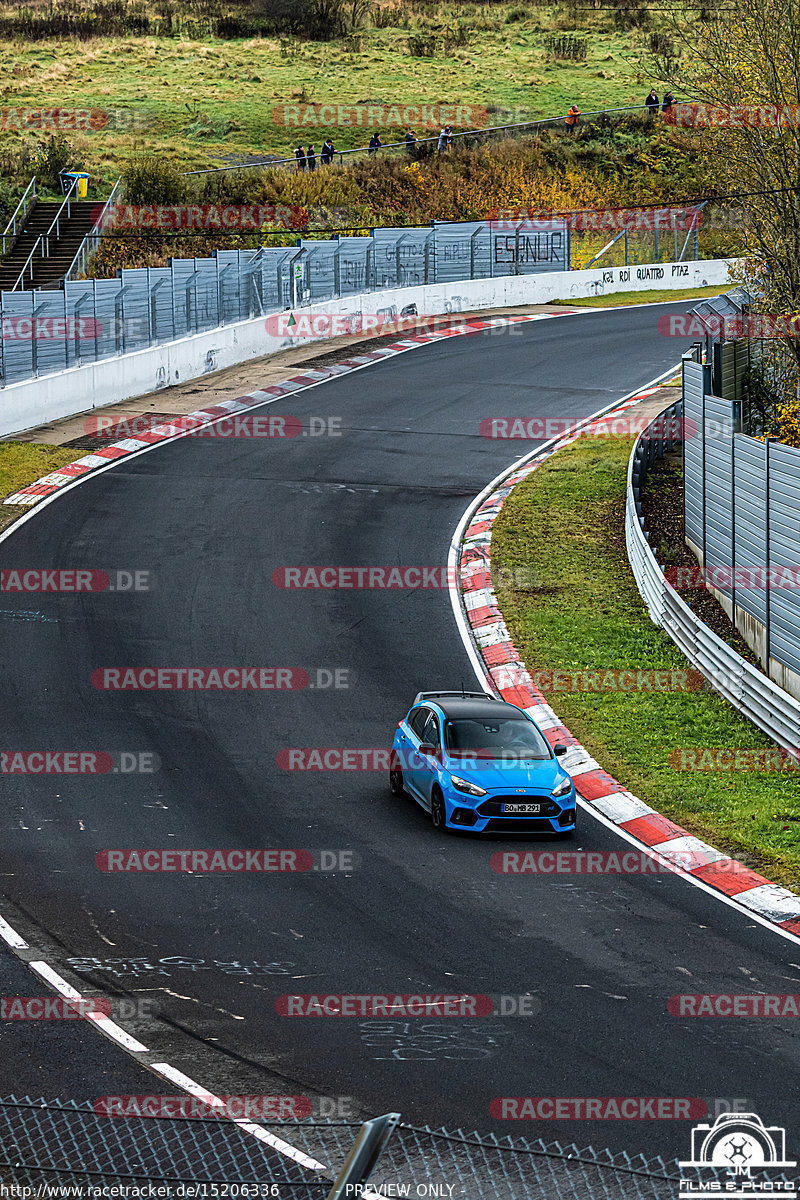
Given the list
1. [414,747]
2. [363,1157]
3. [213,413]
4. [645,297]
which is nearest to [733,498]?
[414,747]

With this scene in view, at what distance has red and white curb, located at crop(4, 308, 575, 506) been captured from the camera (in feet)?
101

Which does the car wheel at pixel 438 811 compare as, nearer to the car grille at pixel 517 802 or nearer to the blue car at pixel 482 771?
the blue car at pixel 482 771

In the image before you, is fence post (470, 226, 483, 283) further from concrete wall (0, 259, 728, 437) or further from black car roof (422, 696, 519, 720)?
black car roof (422, 696, 519, 720)

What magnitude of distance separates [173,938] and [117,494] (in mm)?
18710

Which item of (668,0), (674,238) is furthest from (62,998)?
(668,0)

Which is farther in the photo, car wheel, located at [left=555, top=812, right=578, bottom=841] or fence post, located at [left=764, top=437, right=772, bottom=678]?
fence post, located at [left=764, top=437, right=772, bottom=678]

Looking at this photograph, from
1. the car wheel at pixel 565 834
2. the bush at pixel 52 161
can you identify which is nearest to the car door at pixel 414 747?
the car wheel at pixel 565 834

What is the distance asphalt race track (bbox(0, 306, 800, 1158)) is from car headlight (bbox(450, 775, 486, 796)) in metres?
0.58

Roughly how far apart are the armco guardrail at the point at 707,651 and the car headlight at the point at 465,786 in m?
4.80

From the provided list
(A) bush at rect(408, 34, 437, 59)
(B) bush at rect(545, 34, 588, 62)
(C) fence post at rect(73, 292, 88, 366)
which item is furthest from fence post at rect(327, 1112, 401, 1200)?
(B) bush at rect(545, 34, 588, 62)

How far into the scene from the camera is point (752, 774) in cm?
1820

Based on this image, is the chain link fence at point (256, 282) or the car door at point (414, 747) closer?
the car door at point (414, 747)

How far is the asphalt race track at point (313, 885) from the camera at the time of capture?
10.4 m

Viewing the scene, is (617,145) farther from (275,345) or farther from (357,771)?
(357,771)
